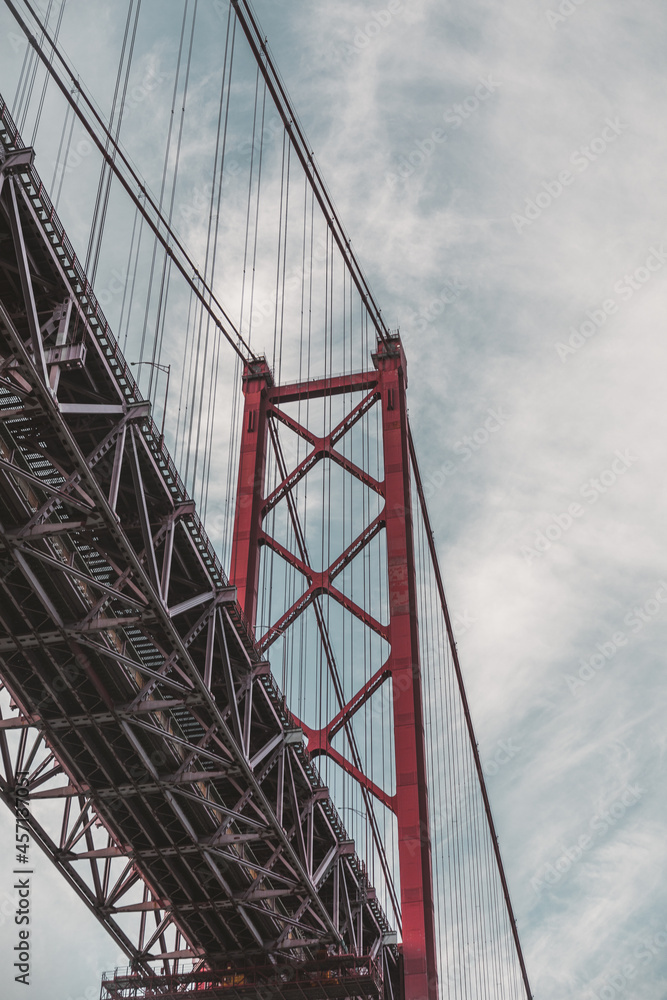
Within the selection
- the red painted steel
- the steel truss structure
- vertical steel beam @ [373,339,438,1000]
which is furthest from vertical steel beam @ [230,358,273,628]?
the steel truss structure

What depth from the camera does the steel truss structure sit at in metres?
18.2

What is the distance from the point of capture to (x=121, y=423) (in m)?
19.8

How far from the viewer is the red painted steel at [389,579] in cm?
2938

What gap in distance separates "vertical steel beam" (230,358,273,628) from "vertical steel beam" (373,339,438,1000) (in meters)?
3.68

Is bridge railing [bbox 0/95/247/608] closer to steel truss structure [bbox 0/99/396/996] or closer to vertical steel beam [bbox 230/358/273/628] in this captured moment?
steel truss structure [bbox 0/99/396/996]

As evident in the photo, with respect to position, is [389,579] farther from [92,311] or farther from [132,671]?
[92,311]

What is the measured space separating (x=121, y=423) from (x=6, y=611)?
424cm

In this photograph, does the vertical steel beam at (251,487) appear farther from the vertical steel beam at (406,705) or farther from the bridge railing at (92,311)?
the bridge railing at (92,311)

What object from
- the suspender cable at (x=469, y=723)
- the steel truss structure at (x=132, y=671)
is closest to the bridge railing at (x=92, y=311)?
the steel truss structure at (x=132, y=671)

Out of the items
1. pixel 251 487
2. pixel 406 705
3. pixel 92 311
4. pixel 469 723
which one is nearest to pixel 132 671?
pixel 92 311

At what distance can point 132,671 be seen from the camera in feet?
75.5

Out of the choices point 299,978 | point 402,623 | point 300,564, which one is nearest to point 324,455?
point 300,564

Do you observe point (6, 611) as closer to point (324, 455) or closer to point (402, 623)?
point (402, 623)

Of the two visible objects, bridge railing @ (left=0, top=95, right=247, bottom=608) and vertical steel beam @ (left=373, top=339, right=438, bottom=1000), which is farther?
vertical steel beam @ (left=373, top=339, right=438, bottom=1000)
